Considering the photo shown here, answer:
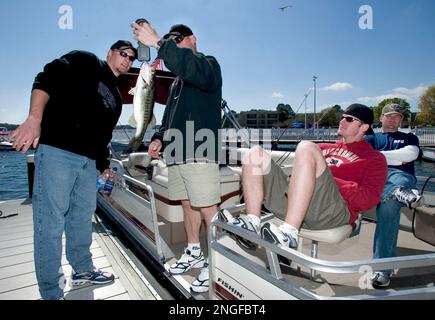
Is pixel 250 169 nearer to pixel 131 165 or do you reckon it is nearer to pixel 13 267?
pixel 13 267

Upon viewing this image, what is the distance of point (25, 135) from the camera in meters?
1.70

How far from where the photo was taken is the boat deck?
2273 mm

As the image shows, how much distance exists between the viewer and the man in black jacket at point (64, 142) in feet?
6.22

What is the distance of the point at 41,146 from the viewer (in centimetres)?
199

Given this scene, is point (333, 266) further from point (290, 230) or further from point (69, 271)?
point (69, 271)

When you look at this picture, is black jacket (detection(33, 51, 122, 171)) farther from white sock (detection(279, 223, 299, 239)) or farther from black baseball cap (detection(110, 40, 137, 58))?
white sock (detection(279, 223, 299, 239))

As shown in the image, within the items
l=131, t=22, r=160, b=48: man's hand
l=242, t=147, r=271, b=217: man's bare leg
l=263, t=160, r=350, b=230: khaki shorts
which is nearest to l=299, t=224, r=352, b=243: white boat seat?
l=263, t=160, r=350, b=230: khaki shorts

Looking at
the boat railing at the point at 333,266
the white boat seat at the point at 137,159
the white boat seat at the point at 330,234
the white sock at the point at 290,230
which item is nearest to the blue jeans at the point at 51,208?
the boat railing at the point at 333,266

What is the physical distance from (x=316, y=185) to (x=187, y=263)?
4.69 feet

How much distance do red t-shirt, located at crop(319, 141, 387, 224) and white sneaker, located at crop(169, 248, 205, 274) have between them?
1410 millimetres

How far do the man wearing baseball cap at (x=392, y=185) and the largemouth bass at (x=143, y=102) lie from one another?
8.02ft

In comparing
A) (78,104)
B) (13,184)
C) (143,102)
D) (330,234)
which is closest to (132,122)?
(143,102)

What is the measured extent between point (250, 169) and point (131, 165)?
3922 millimetres
